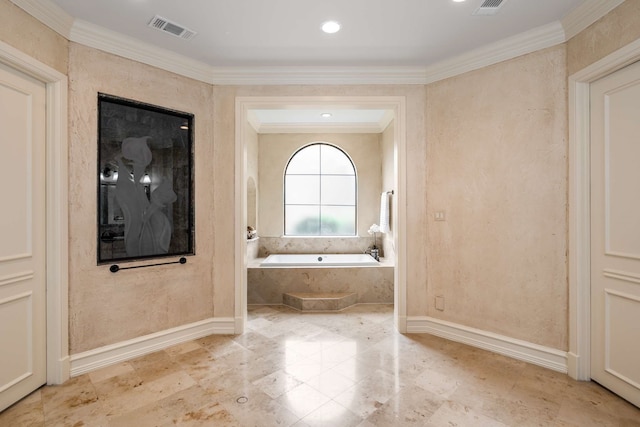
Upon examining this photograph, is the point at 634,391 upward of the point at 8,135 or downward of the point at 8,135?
downward

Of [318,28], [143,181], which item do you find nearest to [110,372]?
[143,181]

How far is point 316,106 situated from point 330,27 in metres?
0.87

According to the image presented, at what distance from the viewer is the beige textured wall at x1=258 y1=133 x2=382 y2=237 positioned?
5480 mm

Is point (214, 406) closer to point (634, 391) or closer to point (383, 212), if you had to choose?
point (634, 391)

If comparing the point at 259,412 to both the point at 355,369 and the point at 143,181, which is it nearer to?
the point at 355,369

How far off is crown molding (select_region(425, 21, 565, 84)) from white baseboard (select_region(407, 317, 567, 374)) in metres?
2.49

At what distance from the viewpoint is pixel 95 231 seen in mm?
2506

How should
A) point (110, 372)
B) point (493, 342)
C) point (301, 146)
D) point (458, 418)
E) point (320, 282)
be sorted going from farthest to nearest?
point (301, 146) < point (320, 282) < point (493, 342) < point (110, 372) < point (458, 418)

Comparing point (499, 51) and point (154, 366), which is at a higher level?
point (499, 51)

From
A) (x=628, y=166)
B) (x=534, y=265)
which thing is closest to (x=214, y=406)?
(x=534, y=265)

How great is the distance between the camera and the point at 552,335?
97.9 inches

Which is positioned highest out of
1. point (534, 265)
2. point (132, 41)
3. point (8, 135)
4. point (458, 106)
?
point (132, 41)

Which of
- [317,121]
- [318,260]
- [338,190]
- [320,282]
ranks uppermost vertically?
[317,121]

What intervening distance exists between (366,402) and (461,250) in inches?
67.1
